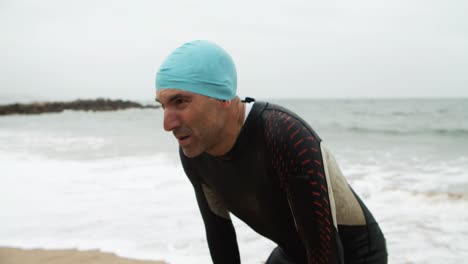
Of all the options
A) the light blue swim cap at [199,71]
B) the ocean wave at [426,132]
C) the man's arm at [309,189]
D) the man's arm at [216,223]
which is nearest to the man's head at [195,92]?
the light blue swim cap at [199,71]

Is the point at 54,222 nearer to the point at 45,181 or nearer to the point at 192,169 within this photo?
the point at 45,181

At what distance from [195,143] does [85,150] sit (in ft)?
40.0

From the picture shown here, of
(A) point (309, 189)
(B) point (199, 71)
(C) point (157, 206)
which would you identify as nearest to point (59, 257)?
(C) point (157, 206)

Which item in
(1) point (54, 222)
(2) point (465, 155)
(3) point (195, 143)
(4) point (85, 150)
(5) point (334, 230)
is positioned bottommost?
(4) point (85, 150)

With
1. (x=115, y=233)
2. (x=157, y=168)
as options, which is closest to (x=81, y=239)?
(x=115, y=233)

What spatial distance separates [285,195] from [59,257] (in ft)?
11.2

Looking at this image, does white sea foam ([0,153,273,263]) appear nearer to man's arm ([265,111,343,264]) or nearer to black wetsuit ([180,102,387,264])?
black wetsuit ([180,102,387,264])

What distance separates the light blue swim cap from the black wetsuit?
0.64ft

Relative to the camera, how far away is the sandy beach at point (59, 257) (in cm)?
409

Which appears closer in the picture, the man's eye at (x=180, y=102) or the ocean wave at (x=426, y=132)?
the man's eye at (x=180, y=102)

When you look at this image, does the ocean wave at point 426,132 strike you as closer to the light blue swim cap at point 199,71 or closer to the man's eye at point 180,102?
the light blue swim cap at point 199,71

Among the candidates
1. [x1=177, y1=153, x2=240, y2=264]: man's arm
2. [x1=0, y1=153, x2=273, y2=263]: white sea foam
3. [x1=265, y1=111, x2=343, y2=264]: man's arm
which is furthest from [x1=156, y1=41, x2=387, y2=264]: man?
[x1=0, y1=153, x2=273, y2=263]: white sea foam

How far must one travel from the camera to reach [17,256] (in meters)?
4.22

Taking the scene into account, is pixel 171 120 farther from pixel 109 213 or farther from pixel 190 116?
pixel 109 213
